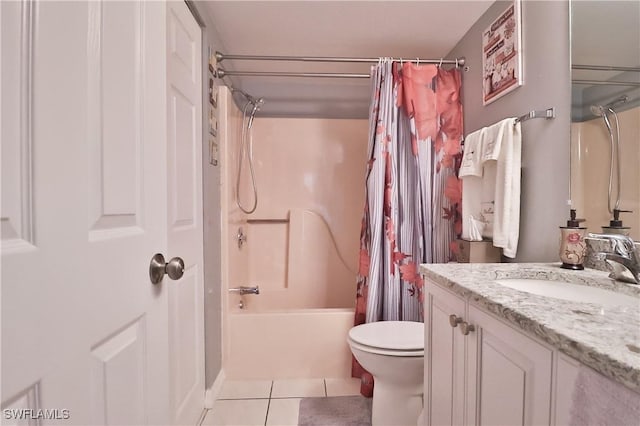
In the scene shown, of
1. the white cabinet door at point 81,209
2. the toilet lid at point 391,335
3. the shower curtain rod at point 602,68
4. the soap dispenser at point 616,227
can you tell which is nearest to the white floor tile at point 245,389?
the toilet lid at point 391,335

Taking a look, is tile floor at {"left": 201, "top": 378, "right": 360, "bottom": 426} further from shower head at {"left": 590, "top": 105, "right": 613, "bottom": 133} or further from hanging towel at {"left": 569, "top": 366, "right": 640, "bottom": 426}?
shower head at {"left": 590, "top": 105, "right": 613, "bottom": 133}

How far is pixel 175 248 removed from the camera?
1223 mm

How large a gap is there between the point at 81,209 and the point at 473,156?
152 cm

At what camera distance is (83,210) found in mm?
484

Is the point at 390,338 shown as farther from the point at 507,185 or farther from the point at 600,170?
the point at 600,170

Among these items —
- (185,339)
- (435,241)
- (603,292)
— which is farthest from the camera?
(435,241)

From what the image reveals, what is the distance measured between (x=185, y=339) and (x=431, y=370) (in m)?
1.02

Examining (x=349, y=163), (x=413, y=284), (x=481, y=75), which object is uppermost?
(x=481, y=75)

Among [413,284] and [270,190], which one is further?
[270,190]

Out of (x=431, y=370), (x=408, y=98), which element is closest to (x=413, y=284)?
(x=431, y=370)

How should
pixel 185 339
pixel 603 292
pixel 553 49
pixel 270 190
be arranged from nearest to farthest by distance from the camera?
1. pixel 603 292
2. pixel 553 49
3. pixel 185 339
4. pixel 270 190

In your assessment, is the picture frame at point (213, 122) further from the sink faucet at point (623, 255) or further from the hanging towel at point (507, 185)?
the sink faucet at point (623, 255)

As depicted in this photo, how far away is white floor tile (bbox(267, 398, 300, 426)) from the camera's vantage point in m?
1.51

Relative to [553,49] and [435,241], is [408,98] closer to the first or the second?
[553,49]
